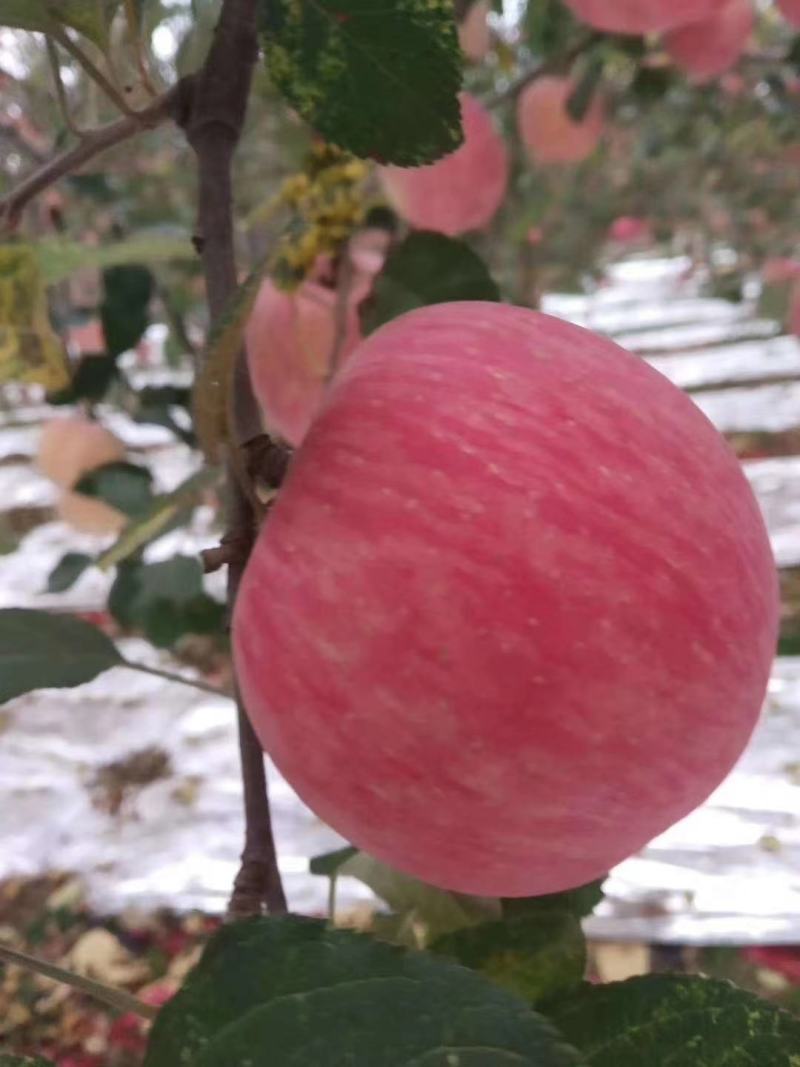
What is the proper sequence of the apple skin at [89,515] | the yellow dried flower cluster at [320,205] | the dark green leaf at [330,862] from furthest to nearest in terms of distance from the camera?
the apple skin at [89,515], the yellow dried flower cluster at [320,205], the dark green leaf at [330,862]

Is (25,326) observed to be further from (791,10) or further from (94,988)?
(791,10)

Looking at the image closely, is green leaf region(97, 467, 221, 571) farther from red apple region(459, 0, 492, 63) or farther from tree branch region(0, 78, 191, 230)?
red apple region(459, 0, 492, 63)

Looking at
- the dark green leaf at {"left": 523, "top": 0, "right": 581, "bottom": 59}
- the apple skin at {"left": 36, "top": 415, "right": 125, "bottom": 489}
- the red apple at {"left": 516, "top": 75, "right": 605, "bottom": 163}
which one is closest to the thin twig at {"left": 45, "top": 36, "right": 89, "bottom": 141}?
the dark green leaf at {"left": 523, "top": 0, "right": 581, "bottom": 59}

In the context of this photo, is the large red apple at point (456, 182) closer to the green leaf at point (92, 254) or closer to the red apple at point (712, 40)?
the red apple at point (712, 40)

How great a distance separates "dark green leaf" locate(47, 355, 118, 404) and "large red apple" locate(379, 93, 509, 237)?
0.27 m

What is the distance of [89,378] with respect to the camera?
0.77m

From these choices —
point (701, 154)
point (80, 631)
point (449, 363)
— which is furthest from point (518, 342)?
point (701, 154)

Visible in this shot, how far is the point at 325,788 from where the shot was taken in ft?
0.89

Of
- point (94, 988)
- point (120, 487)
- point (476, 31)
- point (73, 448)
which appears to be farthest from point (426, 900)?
point (476, 31)

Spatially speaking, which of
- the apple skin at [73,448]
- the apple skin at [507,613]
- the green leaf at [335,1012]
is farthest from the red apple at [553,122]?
the green leaf at [335,1012]

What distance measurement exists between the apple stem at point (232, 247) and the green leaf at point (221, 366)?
1.1 inches

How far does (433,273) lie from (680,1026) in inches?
12.1

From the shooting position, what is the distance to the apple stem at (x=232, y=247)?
0.32 metres

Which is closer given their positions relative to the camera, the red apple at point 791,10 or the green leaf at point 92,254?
the green leaf at point 92,254
